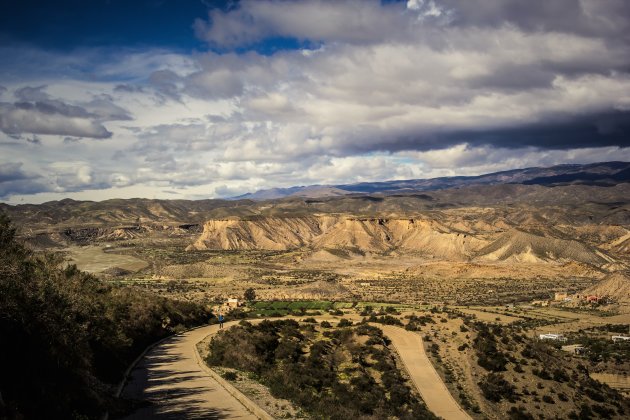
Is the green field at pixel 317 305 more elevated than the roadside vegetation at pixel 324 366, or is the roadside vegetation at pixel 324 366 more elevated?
the roadside vegetation at pixel 324 366

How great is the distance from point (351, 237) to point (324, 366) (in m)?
135

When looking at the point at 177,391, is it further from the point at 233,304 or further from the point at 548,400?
the point at 233,304

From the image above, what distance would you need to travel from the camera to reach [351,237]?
165m

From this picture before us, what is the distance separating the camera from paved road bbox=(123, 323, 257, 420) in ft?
66.1

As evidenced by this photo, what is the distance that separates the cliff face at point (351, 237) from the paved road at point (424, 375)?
112 meters

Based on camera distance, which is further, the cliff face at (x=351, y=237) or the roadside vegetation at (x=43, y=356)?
the cliff face at (x=351, y=237)

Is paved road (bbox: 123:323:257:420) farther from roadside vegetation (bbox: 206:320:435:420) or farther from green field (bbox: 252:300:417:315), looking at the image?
green field (bbox: 252:300:417:315)

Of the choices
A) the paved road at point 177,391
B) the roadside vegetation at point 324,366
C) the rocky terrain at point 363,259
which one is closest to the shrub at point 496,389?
the roadside vegetation at point 324,366

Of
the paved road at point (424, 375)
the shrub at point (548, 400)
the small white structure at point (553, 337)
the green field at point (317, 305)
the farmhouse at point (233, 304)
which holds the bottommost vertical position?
the small white structure at point (553, 337)

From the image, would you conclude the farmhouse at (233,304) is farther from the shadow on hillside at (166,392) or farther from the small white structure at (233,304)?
the shadow on hillside at (166,392)

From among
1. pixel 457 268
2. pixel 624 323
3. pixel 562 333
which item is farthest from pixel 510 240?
pixel 562 333

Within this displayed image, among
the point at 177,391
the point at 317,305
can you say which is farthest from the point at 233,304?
the point at 177,391

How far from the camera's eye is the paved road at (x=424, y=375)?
26.7 meters

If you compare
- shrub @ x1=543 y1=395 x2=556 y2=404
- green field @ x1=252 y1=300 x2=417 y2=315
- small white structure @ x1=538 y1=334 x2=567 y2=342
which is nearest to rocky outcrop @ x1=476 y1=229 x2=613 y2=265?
green field @ x1=252 y1=300 x2=417 y2=315
